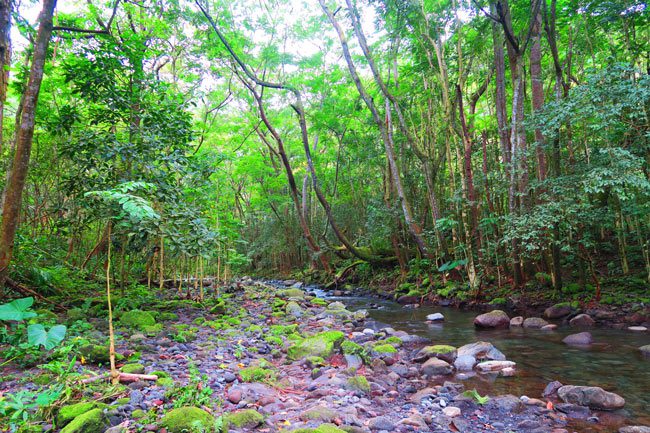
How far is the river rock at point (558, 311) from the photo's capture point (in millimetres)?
8242

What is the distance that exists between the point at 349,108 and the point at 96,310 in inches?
505

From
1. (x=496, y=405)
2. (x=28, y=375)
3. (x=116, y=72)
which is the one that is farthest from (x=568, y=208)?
(x=116, y=72)

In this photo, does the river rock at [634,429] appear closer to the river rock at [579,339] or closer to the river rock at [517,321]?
the river rock at [579,339]

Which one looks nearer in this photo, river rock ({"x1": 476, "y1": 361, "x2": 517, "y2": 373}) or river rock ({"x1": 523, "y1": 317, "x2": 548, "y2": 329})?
river rock ({"x1": 476, "y1": 361, "x2": 517, "y2": 373})

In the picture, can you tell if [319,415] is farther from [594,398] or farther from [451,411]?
[594,398]

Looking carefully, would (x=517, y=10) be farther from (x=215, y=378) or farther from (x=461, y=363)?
(x=215, y=378)

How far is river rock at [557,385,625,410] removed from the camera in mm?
3859

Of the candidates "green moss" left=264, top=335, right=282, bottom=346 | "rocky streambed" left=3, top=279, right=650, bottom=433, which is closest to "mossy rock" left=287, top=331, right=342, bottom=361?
"rocky streambed" left=3, top=279, right=650, bottom=433

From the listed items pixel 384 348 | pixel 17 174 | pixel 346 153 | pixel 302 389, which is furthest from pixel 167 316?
pixel 346 153

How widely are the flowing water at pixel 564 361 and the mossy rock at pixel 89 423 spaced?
4112 millimetres

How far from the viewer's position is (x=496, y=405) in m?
3.98

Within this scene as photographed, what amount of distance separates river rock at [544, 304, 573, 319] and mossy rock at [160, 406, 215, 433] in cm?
835

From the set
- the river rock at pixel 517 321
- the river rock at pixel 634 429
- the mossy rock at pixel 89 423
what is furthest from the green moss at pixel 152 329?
the river rock at pixel 517 321

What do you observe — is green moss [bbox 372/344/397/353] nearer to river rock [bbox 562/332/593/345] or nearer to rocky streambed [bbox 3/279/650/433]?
rocky streambed [bbox 3/279/650/433]
